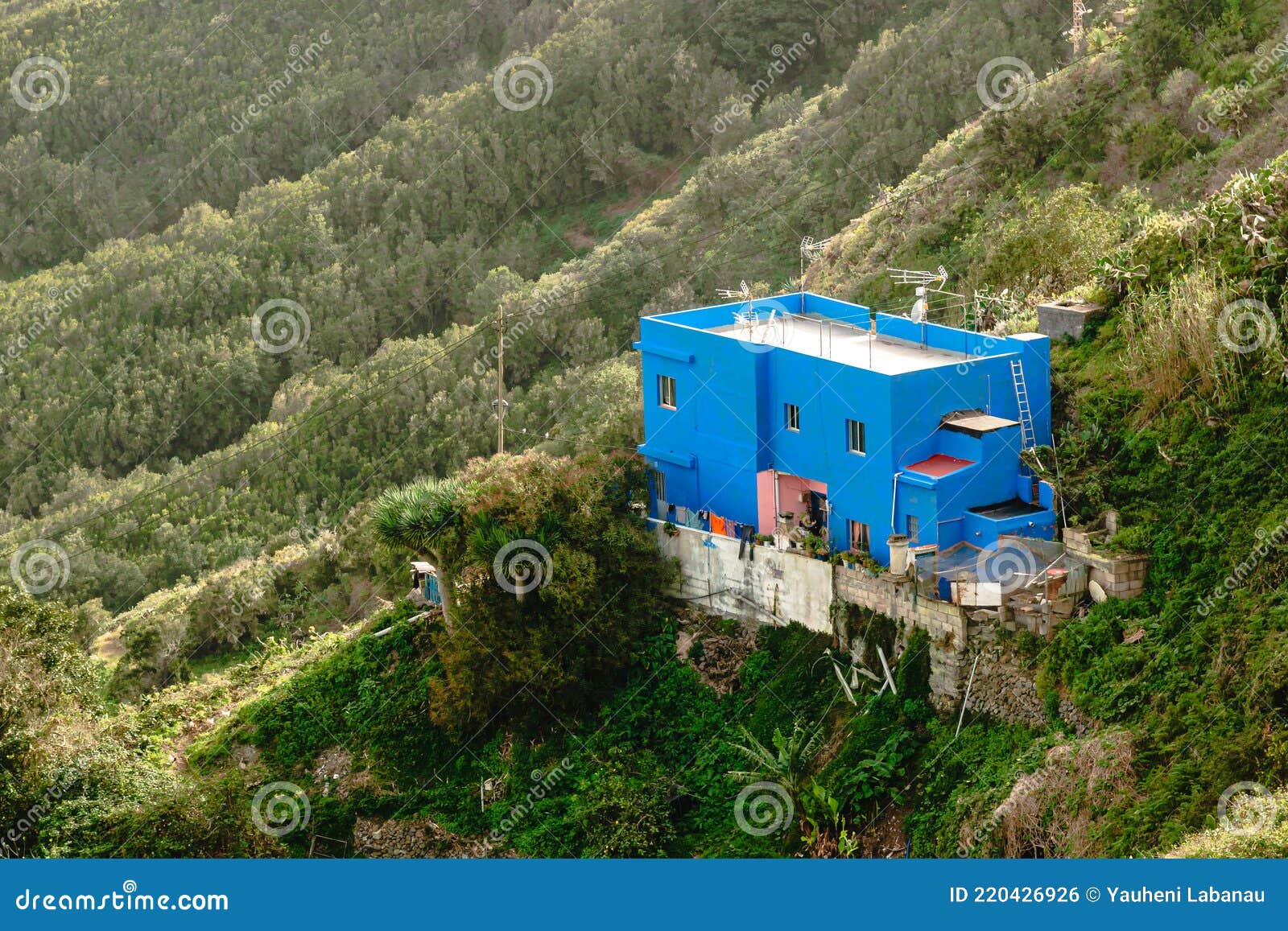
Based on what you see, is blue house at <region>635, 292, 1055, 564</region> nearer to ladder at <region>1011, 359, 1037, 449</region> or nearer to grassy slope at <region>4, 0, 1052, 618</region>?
ladder at <region>1011, 359, 1037, 449</region>

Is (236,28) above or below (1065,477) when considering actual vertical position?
above

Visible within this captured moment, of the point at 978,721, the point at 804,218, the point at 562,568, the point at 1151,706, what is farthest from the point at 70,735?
the point at 804,218

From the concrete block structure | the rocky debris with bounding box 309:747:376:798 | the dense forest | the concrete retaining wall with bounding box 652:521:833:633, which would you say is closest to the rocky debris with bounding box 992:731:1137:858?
the dense forest

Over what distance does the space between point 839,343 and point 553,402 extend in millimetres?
24849

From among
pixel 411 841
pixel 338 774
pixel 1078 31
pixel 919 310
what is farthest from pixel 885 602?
pixel 1078 31

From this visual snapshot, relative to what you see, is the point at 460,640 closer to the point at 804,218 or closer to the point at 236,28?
the point at 804,218

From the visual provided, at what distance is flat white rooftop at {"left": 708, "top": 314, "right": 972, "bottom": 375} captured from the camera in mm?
26797

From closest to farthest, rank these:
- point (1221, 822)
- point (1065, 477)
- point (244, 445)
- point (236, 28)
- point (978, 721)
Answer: point (1221, 822) → point (978, 721) → point (1065, 477) → point (244, 445) → point (236, 28)

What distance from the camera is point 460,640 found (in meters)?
27.9

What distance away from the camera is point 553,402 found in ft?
173

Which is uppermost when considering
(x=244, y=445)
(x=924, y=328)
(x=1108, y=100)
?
(x=1108, y=100)

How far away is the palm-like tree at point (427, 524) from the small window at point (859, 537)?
6.40 meters

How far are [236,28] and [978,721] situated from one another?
75.1m

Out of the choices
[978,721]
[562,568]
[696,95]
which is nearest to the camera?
[978,721]
